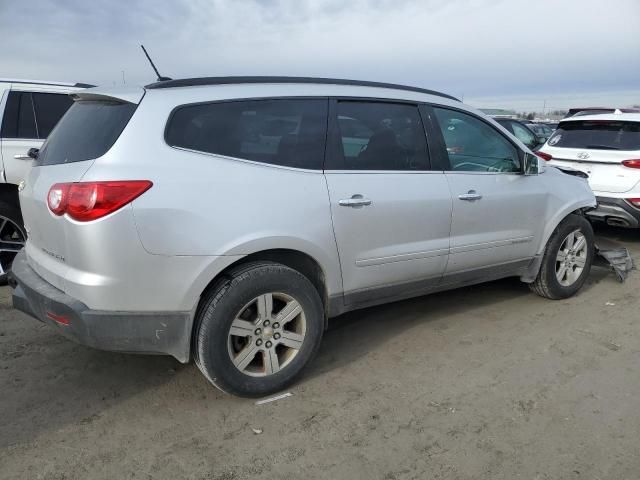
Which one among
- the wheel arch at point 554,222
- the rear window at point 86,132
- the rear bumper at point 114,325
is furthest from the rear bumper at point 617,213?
the rear window at point 86,132

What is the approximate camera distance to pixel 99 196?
250 centimetres

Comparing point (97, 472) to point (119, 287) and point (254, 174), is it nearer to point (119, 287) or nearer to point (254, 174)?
point (119, 287)

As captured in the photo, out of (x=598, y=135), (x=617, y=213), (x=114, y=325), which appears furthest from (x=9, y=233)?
(x=598, y=135)

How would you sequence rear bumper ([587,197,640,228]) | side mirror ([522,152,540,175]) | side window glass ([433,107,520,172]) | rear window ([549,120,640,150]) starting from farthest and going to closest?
1. rear window ([549,120,640,150])
2. rear bumper ([587,197,640,228])
3. side mirror ([522,152,540,175])
4. side window glass ([433,107,520,172])

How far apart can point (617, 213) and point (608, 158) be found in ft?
2.28

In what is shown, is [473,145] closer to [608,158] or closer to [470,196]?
[470,196]

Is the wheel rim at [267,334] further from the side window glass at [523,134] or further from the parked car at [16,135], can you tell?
the side window glass at [523,134]

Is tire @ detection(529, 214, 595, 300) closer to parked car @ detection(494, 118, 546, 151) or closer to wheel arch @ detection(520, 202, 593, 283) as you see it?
wheel arch @ detection(520, 202, 593, 283)

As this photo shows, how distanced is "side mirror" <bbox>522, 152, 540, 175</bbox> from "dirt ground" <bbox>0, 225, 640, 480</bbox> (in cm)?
120

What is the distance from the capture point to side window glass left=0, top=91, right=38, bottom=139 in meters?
4.90

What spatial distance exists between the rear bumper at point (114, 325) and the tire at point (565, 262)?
10.4 feet

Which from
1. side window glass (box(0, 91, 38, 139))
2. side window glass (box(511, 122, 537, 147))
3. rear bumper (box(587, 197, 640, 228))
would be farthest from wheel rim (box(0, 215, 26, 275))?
side window glass (box(511, 122, 537, 147))

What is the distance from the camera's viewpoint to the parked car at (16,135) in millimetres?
4828

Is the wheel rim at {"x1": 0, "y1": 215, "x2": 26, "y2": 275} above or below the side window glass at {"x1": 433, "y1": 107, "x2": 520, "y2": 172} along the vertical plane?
below
